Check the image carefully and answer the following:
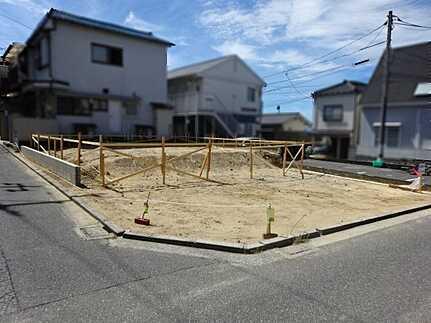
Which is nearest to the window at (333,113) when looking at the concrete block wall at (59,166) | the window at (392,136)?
the window at (392,136)

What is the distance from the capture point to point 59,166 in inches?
398

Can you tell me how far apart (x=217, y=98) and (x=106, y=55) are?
1171 cm

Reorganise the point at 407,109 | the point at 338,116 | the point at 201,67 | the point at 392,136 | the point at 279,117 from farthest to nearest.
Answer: the point at 279,117 → the point at 201,67 → the point at 338,116 → the point at 407,109 → the point at 392,136

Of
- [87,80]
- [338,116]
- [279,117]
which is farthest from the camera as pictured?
[279,117]

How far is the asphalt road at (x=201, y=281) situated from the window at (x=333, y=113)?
80.7 feet

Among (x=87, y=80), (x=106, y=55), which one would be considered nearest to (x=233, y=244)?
(x=87, y=80)

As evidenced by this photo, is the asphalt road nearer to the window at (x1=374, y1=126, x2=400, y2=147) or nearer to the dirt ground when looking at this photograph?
the dirt ground

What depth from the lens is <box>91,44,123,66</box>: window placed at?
22.5 m

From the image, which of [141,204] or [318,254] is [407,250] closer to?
[318,254]

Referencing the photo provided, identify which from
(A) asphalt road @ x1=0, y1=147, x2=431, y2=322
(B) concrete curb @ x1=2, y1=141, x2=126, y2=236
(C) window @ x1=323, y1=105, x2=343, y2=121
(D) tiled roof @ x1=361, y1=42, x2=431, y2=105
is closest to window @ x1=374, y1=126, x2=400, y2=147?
(D) tiled roof @ x1=361, y1=42, x2=431, y2=105

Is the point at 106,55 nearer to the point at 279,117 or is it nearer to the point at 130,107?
the point at 130,107

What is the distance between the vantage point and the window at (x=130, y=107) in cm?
2411

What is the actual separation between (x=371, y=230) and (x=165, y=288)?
14.0 ft

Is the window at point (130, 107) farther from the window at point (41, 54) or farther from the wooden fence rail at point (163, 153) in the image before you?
the wooden fence rail at point (163, 153)
